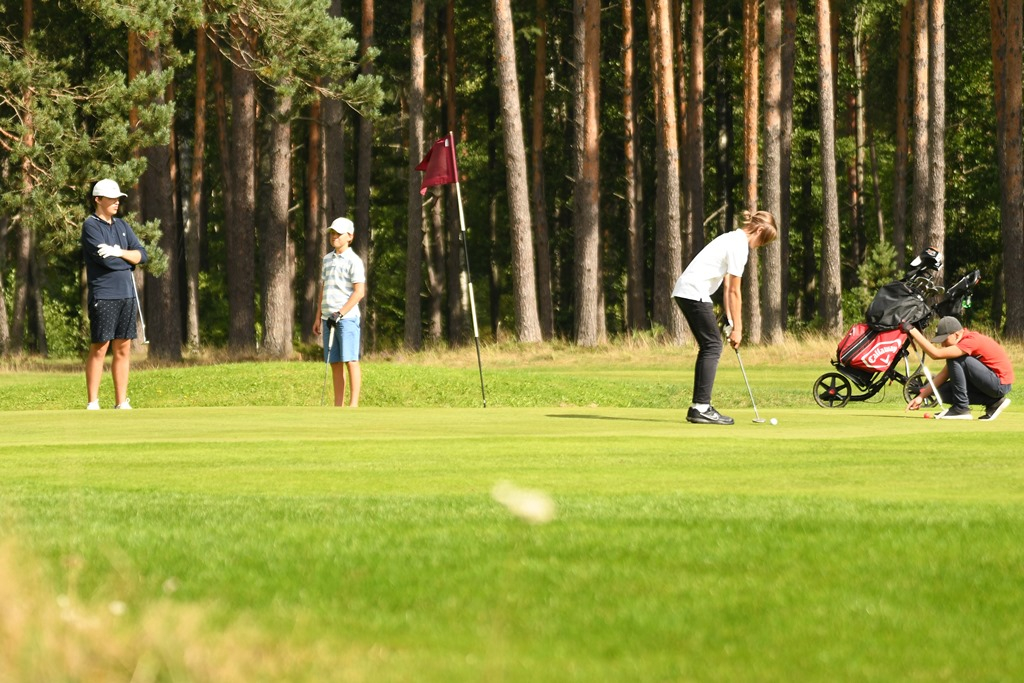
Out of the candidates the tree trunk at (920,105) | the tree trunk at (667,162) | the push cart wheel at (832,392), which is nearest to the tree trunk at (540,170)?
the tree trunk at (667,162)

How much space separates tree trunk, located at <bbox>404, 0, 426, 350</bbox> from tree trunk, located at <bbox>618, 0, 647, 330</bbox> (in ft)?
21.6

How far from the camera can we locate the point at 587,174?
3906 cm

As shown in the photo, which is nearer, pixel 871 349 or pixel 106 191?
pixel 106 191

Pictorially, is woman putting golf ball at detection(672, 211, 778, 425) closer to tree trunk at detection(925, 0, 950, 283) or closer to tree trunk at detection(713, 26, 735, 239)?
tree trunk at detection(925, 0, 950, 283)

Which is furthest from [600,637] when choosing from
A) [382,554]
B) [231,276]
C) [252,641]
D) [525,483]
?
[231,276]

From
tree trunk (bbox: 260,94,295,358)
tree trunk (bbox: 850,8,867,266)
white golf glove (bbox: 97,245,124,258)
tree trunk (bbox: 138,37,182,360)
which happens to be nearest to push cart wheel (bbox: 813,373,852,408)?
white golf glove (bbox: 97,245,124,258)

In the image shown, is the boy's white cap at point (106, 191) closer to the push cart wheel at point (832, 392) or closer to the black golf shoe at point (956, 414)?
the black golf shoe at point (956, 414)

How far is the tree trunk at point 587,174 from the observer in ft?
127

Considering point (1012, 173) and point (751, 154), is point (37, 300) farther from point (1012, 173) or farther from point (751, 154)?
point (1012, 173)

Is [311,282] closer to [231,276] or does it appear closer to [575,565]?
[231,276]

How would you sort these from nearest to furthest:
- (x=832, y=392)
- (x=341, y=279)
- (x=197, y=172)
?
(x=341, y=279) → (x=832, y=392) → (x=197, y=172)

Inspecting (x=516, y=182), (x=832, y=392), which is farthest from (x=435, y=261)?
(x=832, y=392)

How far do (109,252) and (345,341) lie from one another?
8.65ft

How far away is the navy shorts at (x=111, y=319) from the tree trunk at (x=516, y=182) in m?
20.6
